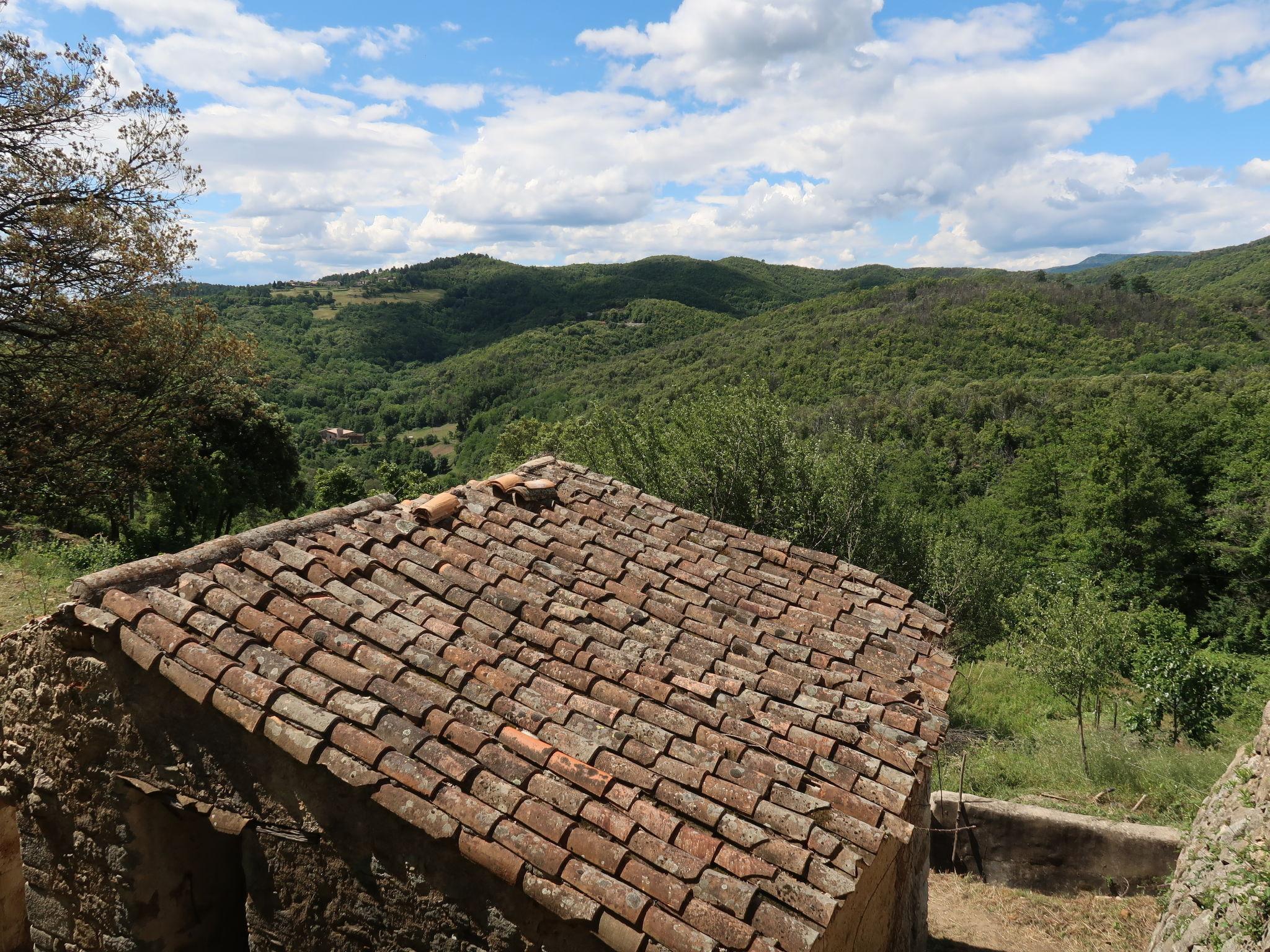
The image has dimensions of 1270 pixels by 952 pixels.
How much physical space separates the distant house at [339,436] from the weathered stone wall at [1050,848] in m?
84.5

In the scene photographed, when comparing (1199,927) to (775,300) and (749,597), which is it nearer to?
(749,597)

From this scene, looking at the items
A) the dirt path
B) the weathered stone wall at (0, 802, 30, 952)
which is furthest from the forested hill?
the weathered stone wall at (0, 802, 30, 952)

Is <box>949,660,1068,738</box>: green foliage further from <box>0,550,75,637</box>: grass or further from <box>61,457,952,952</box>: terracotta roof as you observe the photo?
<box>0,550,75,637</box>: grass

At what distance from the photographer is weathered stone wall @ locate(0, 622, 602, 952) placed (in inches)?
137

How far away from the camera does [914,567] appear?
76.0ft

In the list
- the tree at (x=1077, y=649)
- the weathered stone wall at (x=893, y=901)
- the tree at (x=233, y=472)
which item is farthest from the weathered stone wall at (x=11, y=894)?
the tree at (x=233, y=472)

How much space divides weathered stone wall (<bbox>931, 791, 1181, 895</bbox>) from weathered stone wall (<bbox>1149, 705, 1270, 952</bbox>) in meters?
1.47

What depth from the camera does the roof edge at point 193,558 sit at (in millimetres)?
4102

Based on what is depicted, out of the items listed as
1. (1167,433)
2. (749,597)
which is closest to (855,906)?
(749,597)

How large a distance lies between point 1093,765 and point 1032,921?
357cm

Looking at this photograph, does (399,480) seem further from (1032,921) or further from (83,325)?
(1032,921)

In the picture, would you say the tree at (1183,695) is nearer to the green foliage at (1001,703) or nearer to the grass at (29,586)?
the green foliage at (1001,703)

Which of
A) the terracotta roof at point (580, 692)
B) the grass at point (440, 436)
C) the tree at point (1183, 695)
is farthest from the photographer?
the grass at point (440, 436)

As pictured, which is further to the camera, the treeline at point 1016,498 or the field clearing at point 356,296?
the field clearing at point 356,296
